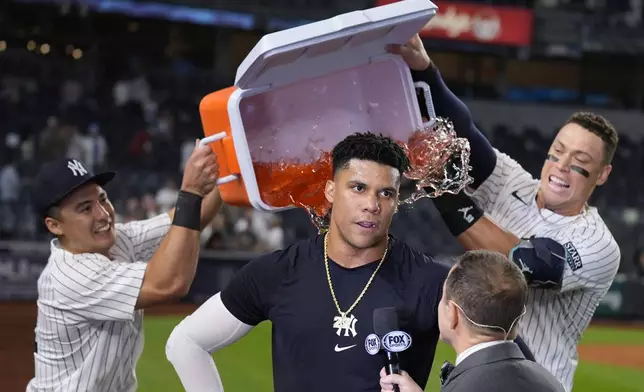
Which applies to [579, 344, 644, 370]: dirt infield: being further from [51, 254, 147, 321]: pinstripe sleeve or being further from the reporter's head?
the reporter's head

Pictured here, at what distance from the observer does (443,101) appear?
3971mm

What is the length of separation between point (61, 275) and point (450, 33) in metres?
18.1

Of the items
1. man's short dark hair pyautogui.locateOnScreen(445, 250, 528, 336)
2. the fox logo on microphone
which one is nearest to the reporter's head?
man's short dark hair pyautogui.locateOnScreen(445, 250, 528, 336)

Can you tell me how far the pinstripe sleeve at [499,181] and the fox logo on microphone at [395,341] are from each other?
1.38 m

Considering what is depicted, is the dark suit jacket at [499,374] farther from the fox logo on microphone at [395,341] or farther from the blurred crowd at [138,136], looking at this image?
the blurred crowd at [138,136]

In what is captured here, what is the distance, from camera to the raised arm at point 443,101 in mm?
3816

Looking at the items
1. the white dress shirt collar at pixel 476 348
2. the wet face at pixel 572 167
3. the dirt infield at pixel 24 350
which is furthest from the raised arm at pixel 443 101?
the dirt infield at pixel 24 350

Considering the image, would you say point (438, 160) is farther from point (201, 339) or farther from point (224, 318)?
point (201, 339)

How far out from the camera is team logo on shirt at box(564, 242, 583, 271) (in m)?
4.07

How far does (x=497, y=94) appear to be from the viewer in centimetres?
2466

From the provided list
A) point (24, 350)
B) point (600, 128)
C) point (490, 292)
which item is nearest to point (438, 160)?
point (490, 292)

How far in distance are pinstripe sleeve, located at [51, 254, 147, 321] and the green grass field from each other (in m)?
5.01

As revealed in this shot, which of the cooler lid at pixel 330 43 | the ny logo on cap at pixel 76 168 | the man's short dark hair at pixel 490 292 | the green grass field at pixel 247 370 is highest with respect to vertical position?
the cooler lid at pixel 330 43

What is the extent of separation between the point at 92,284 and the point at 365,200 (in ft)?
5.27
